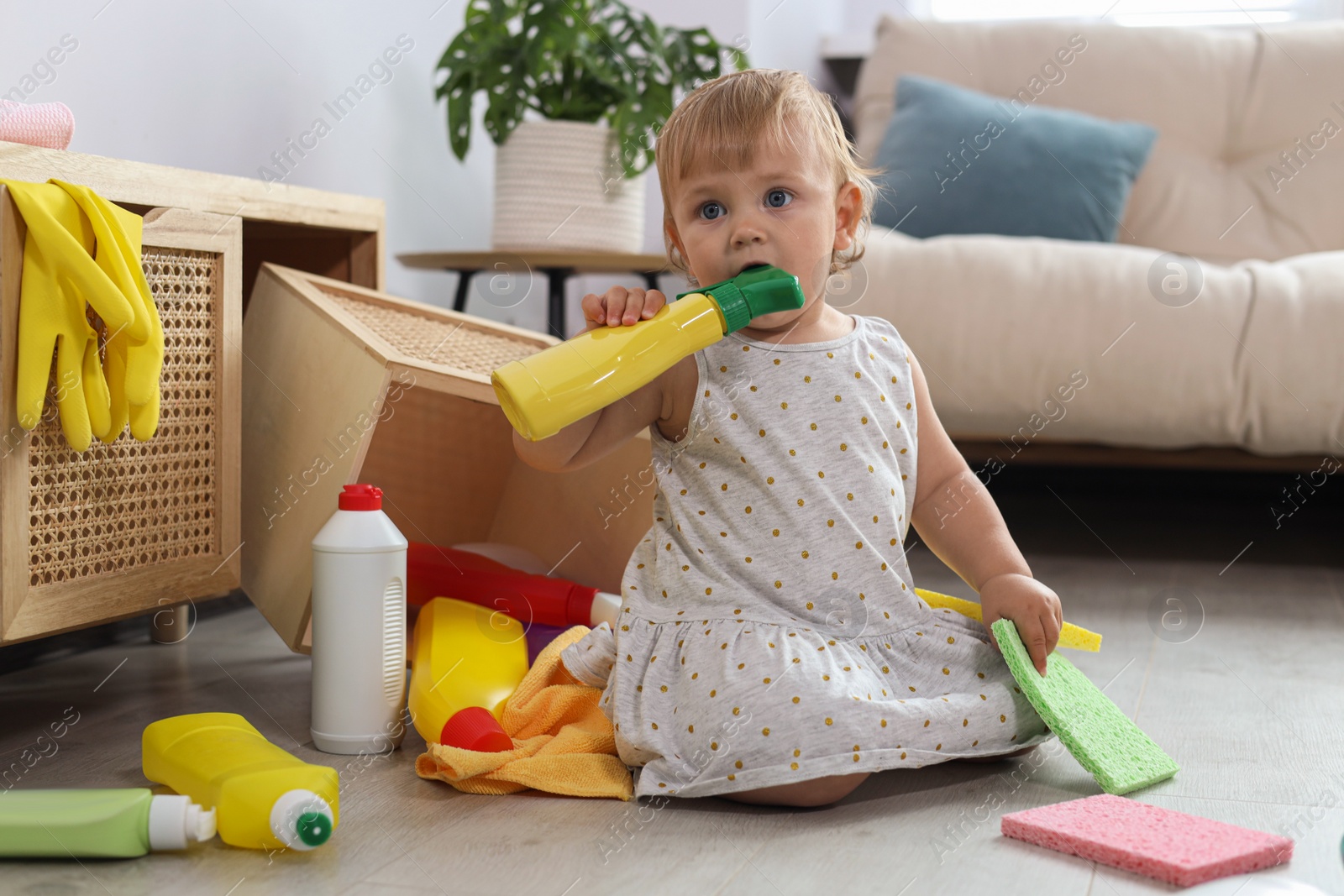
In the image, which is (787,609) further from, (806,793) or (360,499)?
(360,499)

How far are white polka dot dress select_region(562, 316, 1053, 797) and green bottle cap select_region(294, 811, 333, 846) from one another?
0.20 metres

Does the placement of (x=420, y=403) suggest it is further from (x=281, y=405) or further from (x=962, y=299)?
(x=962, y=299)

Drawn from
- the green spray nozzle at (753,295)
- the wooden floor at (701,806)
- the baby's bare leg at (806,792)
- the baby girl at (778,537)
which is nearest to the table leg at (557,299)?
the wooden floor at (701,806)

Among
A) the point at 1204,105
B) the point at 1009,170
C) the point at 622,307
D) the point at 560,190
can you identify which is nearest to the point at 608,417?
the point at 622,307

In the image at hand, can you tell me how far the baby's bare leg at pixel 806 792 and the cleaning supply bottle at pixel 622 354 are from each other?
0.25 meters

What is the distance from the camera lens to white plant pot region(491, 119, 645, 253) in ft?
5.56

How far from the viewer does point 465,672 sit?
2.89 feet

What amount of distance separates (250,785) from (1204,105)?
189 centimetres

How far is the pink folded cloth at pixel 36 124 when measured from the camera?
81 cm

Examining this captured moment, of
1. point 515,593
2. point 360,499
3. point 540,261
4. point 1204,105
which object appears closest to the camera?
point 360,499

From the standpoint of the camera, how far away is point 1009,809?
28.6 inches

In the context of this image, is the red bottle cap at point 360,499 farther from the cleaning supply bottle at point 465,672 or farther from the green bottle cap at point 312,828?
the green bottle cap at point 312,828

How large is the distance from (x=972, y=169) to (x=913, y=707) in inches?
49.2

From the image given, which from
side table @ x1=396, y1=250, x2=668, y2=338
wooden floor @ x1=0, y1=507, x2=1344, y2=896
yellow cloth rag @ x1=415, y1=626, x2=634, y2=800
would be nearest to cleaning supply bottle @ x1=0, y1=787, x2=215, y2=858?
wooden floor @ x1=0, y1=507, x2=1344, y2=896
